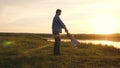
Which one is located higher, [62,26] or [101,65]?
[62,26]

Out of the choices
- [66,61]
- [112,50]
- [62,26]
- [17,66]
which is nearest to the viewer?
[17,66]

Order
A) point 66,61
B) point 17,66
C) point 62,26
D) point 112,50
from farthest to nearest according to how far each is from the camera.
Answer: point 112,50 → point 62,26 → point 66,61 → point 17,66

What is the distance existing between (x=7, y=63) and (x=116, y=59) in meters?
5.79

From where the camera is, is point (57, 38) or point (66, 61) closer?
point (66, 61)

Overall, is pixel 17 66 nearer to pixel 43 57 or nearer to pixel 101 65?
pixel 43 57

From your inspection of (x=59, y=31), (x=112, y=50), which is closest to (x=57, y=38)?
(x=59, y=31)

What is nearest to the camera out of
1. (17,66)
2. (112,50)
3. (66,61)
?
(17,66)

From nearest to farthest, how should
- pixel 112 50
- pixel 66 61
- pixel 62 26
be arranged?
1. pixel 66 61
2. pixel 62 26
3. pixel 112 50

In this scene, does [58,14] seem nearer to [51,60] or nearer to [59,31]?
[59,31]

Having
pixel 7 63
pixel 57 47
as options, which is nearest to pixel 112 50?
pixel 57 47

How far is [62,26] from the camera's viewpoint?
2092cm

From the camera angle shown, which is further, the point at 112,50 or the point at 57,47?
the point at 112,50

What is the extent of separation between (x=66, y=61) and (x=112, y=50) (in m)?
9.39

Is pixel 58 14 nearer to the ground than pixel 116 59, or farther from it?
farther from it
